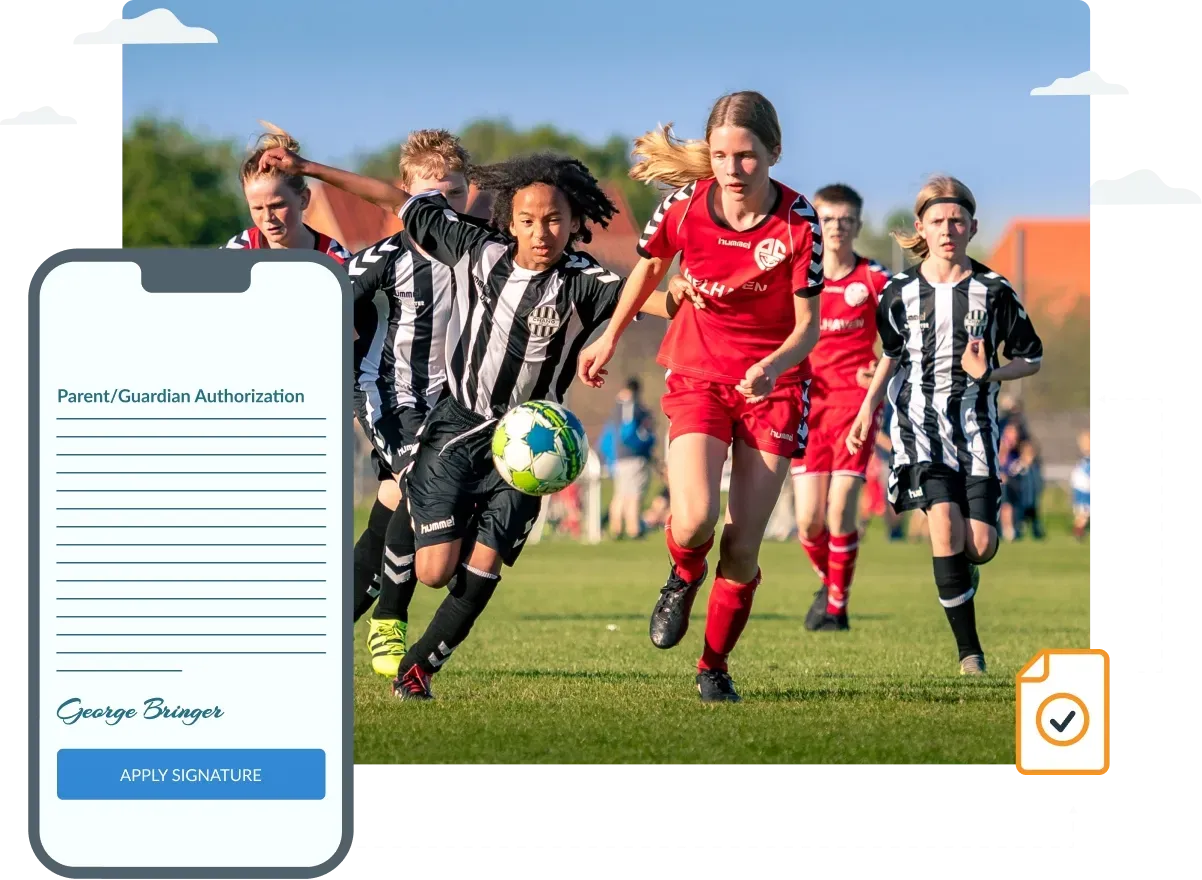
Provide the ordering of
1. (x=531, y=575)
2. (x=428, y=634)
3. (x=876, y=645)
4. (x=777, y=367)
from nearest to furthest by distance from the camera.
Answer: (x=777, y=367), (x=428, y=634), (x=876, y=645), (x=531, y=575)

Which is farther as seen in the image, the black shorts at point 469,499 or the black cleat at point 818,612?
the black cleat at point 818,612

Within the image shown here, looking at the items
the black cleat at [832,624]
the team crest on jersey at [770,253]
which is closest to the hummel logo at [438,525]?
the team crest on jersey at [770,253]

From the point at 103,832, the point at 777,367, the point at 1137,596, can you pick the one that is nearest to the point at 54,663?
the point at 103,832

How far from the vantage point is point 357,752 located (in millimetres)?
5086

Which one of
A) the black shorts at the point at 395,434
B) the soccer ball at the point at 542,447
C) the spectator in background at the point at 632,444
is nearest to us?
the soccer ball at the point at 542,447

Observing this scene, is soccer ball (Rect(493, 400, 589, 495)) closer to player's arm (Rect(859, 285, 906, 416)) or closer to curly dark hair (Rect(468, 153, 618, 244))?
curly dark hair (Rect(468, 153, 618, 244))

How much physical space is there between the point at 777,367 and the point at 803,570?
11535 millimetres

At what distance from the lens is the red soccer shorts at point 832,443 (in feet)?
34.0

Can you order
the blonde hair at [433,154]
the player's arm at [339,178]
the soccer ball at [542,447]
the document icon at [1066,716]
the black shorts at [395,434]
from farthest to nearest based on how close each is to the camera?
1. the black shorts at [395,434]
2. the blonde hair at [433,154]
3. the player's arm at [339,178]
4. the soccer ball at [542,447]
5. the document icon at [1066,716]

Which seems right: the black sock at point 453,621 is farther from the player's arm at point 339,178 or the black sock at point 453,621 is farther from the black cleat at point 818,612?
the black cleat at point 818,612

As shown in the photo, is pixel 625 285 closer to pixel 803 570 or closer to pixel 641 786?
pixel 641 786

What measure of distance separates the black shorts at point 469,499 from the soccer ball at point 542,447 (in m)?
0.45

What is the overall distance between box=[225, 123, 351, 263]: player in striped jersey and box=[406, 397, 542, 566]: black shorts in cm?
89

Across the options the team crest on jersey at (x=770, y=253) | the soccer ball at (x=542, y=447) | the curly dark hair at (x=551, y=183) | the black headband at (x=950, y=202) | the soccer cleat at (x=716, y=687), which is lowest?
the soccer cleat at (x=716, y=687)
